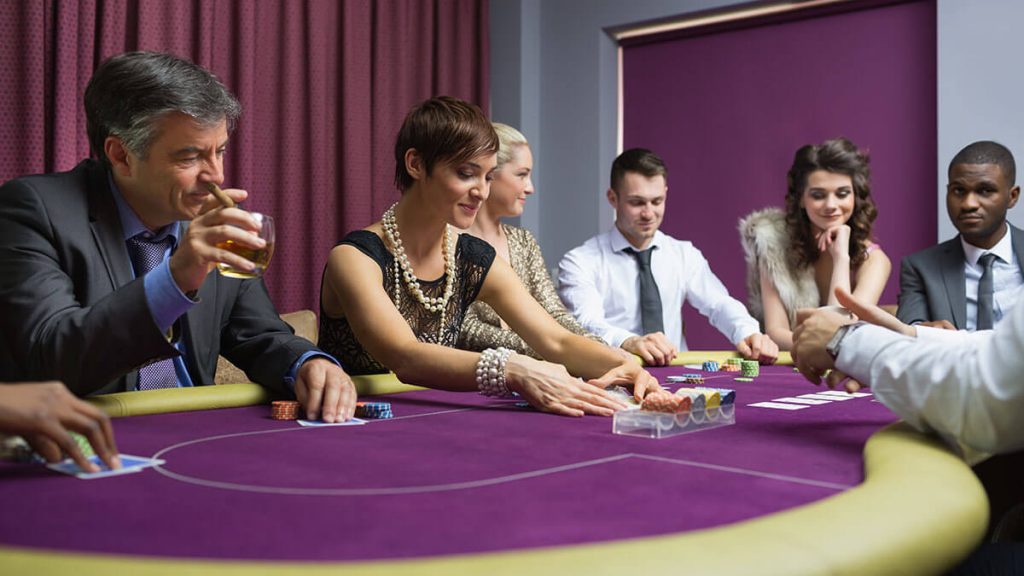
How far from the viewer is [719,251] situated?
5410 millimetres

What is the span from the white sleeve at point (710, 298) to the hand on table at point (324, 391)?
2.58 meters

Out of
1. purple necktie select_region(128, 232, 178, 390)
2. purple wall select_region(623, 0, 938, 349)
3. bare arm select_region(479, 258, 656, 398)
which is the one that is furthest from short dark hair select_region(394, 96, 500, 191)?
purple wall select_region(623, 0, 938, 349)

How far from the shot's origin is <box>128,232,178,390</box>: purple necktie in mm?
2080

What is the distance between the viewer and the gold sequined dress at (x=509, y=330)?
347 centimetres

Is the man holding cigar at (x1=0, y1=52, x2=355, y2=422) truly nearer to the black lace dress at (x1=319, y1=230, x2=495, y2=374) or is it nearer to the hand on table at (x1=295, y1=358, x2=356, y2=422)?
the hand on table at (x1=295, y1=358, x2=356, y2=422)

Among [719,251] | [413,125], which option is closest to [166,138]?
[413,125]

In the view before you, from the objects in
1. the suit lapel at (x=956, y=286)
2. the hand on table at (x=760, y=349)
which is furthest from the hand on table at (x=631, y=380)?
the suit lapel at (x=956, y=286)

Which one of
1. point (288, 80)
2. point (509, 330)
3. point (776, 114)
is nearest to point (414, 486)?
point (509, 330)

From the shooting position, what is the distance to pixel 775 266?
412cm

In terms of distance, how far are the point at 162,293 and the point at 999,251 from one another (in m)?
3.42

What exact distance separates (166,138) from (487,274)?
3.25 feet

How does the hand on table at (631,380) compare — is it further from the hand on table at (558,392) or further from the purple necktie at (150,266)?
the purple necktie at (150,266)

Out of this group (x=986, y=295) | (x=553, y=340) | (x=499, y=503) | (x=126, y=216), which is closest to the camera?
(x=499, y=503)

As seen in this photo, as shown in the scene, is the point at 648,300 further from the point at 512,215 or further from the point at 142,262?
the point at 142,262
